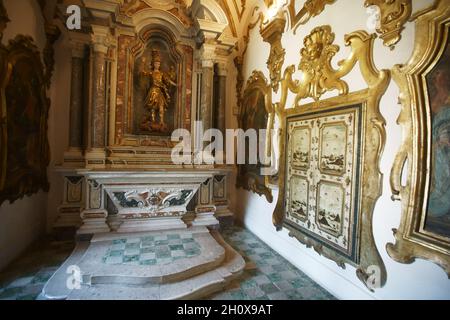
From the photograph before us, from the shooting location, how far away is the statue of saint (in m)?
4.46

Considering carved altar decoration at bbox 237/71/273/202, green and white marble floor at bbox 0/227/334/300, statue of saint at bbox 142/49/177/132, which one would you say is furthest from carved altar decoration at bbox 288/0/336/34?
green and white marble floor at bbox 0/227/334/300

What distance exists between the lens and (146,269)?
8.79ft

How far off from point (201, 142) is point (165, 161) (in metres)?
0.83

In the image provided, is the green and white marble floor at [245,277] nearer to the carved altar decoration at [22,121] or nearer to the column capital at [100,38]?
the carved altar decoration at [22,121]

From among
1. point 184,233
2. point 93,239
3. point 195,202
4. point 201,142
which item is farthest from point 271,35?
point 93,239

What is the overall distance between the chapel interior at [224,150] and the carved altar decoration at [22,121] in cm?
3

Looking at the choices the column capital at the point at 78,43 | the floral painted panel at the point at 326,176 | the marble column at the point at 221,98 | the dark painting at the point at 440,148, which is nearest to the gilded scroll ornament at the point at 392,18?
the dark painting at the point at 440,148

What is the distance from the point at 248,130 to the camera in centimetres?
462

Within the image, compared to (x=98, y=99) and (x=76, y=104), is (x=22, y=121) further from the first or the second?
(x=98, y=99)

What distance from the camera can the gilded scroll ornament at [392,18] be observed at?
1827 millimetres

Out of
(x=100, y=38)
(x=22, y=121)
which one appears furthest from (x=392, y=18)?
(x=22, y=121)

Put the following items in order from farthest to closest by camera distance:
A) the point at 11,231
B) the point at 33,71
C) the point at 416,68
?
the point at 33,71 < the point at 11,231 < the point at 416,68

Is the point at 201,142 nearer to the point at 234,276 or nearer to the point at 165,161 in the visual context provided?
the point at 165,161

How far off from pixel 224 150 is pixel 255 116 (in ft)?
3.60
